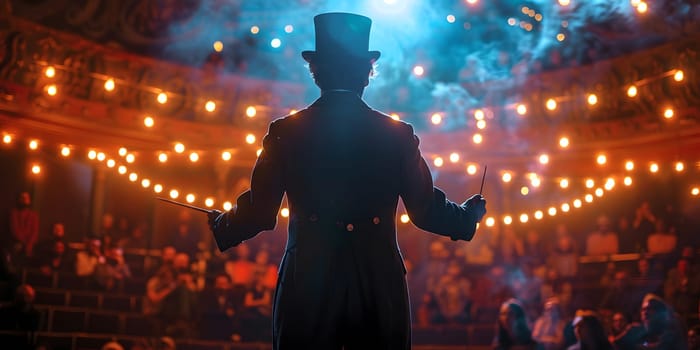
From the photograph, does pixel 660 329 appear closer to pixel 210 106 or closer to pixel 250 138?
pixel 250 138

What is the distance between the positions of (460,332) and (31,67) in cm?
817

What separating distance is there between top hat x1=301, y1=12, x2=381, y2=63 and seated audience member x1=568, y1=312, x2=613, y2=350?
5.77 meters

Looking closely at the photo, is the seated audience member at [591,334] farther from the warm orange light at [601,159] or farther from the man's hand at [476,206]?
the warm orange light at [601,159]

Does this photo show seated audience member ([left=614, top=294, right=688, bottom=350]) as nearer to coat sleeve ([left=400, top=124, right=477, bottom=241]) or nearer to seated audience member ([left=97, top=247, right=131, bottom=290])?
coat sleeve ([left=400, top=124, right=477, bottom=241])

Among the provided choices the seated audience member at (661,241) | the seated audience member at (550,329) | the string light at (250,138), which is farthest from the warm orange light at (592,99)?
the string light at (250,138)

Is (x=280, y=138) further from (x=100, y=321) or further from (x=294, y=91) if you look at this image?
(x=294, y=91)

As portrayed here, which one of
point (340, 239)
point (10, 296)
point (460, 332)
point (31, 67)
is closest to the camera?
point (340, 239)

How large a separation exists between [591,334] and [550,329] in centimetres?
275

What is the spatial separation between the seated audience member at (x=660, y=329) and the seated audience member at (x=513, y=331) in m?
1.13

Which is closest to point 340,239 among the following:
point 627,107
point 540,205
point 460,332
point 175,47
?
point 460,332

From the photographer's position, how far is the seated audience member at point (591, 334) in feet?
28.2

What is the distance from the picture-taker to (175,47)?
16.3 m

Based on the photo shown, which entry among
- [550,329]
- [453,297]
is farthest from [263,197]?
[453,297]

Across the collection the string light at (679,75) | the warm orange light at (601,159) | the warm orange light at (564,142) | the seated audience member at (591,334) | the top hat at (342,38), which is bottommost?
the seated audience member at (591,334)
